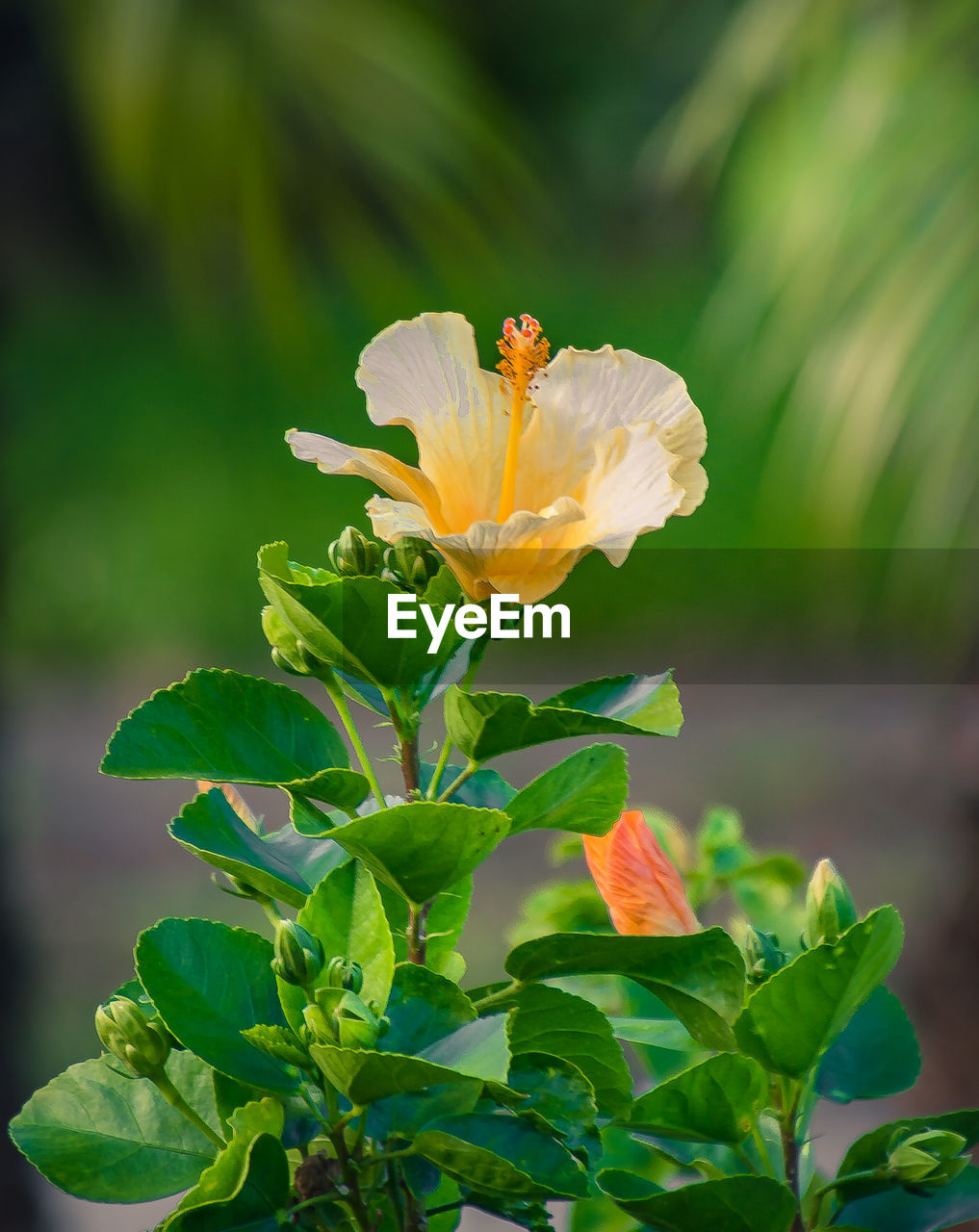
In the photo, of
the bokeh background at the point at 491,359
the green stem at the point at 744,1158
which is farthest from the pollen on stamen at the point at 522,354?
the bokeh background at the point at 491,359

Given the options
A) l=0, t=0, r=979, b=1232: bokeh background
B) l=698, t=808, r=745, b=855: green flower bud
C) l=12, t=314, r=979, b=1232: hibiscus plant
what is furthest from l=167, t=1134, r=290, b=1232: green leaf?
l=0, t=0, r=979, b=1232: bokeh background

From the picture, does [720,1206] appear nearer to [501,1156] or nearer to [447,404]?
[501,1156]

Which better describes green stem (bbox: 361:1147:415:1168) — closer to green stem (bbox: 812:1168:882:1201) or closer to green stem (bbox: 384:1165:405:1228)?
green stem (bbox: 384:1165:405:1228)

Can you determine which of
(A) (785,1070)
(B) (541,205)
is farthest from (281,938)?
(B) (541,205)

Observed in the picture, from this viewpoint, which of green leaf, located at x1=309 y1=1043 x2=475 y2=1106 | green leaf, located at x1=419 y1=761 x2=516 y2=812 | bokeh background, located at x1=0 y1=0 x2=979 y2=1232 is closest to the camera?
green leaf, located at x1=309 y1=1043 x2=475 y2=1106

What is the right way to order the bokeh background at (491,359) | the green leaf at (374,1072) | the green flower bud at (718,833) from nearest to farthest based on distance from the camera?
1. the green leaf at (374,1072)
2. the green flower bud at (718,833)
3. the bokeh background at (491,359)

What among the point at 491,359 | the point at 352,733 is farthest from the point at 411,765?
the point at 491,359

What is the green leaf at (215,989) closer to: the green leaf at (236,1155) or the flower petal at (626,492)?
the green leaf at (236,1155)
